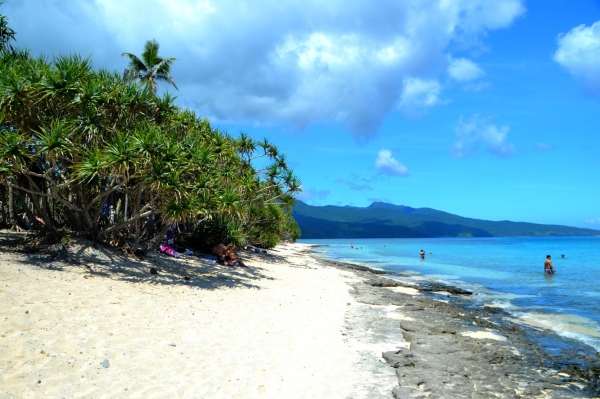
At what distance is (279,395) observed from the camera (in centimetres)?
515

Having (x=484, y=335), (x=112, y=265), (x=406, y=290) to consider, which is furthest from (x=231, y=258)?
(x=484, y=335)

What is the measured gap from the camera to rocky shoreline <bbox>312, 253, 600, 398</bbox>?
600cm

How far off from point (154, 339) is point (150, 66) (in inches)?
1086

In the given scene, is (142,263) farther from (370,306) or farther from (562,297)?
(562,297)

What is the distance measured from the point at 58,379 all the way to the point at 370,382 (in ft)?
12.9

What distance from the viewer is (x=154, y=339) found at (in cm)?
636

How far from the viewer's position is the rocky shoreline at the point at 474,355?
6.00 meters

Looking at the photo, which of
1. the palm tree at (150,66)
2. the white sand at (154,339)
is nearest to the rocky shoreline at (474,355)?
the white sand at (154,339)

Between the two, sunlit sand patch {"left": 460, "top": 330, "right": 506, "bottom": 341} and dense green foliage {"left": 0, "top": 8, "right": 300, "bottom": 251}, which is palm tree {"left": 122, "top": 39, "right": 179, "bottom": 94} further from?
sunlit sand patch {"left": 460, "top": 330, "right": 506, "bottom": 341}

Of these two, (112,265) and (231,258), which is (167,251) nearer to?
(231,258)

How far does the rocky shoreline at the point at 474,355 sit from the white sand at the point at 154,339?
95 cm

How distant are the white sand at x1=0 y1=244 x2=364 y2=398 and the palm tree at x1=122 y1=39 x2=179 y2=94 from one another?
2170cm

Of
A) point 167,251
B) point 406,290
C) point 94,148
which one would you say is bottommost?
point 406,290

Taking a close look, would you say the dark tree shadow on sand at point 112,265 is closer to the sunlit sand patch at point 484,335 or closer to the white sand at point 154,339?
the white sand at point 154,339
